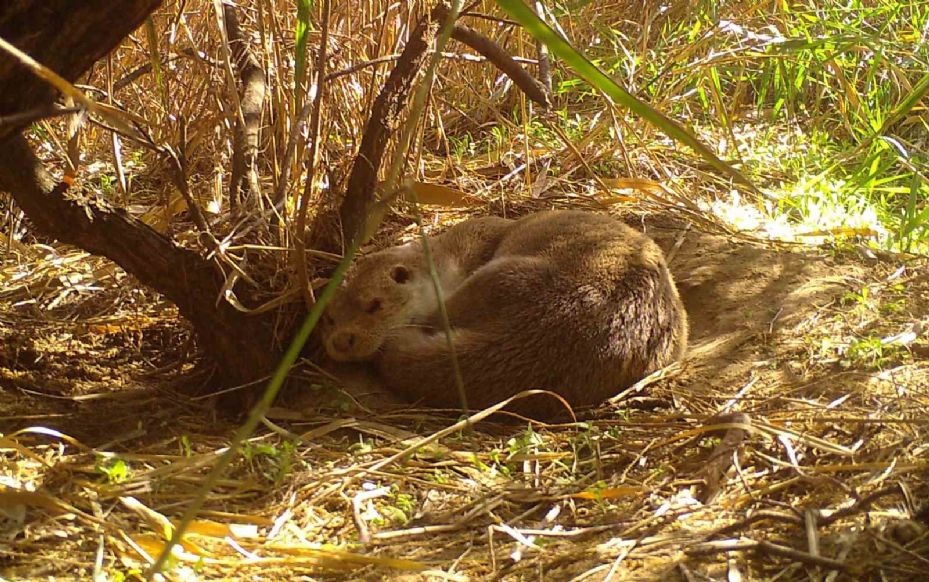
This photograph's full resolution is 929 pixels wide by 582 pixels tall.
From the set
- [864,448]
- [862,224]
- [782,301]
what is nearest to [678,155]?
[862,224]

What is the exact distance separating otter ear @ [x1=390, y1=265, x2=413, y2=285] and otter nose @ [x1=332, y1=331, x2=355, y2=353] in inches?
15.5

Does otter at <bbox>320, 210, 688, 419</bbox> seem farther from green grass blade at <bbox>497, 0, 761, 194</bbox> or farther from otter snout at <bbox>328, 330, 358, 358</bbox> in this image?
green grass blade at <bbox>497, 0, 761, 194</bbox>

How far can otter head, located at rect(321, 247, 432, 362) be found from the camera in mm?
3338

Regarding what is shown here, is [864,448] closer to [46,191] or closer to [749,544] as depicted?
[749,544]

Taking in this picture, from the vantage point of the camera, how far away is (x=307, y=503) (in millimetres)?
2312

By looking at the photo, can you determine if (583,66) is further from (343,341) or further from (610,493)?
(343,341)

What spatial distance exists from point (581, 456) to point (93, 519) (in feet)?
4.51

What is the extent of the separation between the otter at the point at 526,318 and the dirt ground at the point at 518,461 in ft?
0.39

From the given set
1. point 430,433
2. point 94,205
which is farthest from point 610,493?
point 94,205

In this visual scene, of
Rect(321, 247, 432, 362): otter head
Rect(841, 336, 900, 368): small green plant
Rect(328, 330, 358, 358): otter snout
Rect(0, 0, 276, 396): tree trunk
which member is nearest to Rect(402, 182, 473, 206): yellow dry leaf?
Rect(321, 247, 432, 362): otter head

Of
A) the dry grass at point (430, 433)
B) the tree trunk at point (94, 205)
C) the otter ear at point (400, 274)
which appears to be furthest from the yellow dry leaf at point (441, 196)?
the tree trunk at point (94, 205)

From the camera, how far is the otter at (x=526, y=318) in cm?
297

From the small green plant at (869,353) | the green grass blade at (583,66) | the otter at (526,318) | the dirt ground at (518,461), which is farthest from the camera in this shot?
the otter at (526,318)

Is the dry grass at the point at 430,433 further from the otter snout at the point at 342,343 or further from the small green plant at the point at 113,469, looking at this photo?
the otter snout at the point at 342,343
